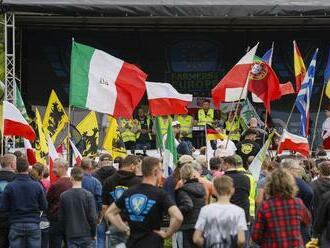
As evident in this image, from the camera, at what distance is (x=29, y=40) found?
24.8m

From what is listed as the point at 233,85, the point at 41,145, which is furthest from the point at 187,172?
the point at 233,85

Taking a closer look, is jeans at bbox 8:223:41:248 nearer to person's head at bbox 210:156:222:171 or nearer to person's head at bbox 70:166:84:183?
person's head at bbox 70:166:84:183

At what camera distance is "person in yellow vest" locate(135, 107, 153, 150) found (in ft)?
76.0

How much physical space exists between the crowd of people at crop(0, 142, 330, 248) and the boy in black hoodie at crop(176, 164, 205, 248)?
0.01 meters

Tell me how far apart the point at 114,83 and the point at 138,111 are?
26.2 feet

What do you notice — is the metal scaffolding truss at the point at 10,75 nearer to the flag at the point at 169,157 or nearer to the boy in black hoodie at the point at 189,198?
the flag at the point at 169,157

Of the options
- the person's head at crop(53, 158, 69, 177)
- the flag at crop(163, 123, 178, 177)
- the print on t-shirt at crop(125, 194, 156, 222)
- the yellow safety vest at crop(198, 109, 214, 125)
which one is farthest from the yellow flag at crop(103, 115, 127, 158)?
the print on t-shirt at crop(125, 194, 156, 222)

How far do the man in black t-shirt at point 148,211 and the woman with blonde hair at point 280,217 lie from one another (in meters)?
0.90

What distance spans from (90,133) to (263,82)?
3791 mm

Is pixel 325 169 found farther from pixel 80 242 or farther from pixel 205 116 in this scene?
pixel 205 116

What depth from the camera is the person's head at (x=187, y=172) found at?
1120 cm

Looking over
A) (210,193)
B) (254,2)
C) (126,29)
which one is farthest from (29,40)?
(210,193)

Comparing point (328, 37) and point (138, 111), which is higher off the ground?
point (328, 37)

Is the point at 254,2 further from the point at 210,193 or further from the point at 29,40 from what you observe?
the point at 210,193
